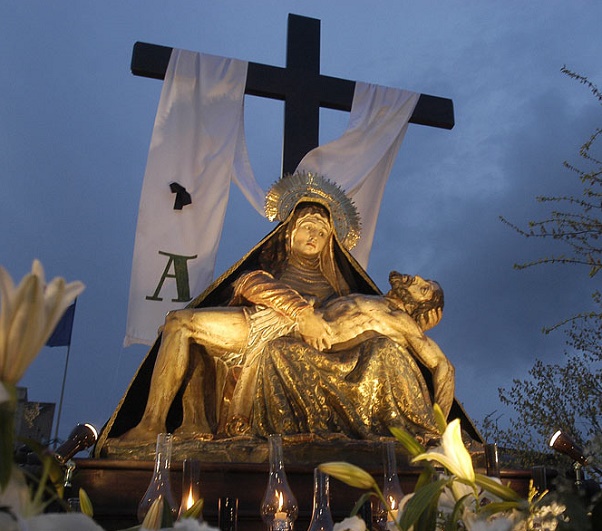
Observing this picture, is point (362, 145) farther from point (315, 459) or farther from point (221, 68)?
point (315, 459)

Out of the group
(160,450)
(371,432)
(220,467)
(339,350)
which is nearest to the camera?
(160,450)

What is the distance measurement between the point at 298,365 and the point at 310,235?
3.79 ft

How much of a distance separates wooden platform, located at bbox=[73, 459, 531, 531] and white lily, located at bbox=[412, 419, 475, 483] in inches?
93.2

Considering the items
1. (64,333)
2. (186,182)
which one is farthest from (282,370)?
(64,333)

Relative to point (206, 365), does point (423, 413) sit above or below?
below

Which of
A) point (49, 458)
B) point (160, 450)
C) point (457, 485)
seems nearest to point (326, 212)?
point (160, 450)

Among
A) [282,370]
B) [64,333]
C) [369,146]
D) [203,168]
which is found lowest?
[282,370]

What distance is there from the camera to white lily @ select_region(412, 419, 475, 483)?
2.88 feet

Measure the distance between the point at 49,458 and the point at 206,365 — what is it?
354cm

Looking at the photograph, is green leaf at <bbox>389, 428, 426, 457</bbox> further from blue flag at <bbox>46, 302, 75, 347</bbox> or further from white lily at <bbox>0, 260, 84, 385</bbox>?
blue flag at <bbox>46, 302, 75, 347</bbox>

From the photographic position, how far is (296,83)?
584 centimetres

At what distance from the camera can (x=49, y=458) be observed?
0.64 metres

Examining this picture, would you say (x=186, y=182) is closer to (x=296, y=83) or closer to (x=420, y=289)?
(x=296, y=83)

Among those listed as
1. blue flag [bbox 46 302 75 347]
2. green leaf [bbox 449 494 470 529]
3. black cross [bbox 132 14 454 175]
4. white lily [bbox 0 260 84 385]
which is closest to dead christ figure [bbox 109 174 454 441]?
black cross [bbox 132 14 454 175]
